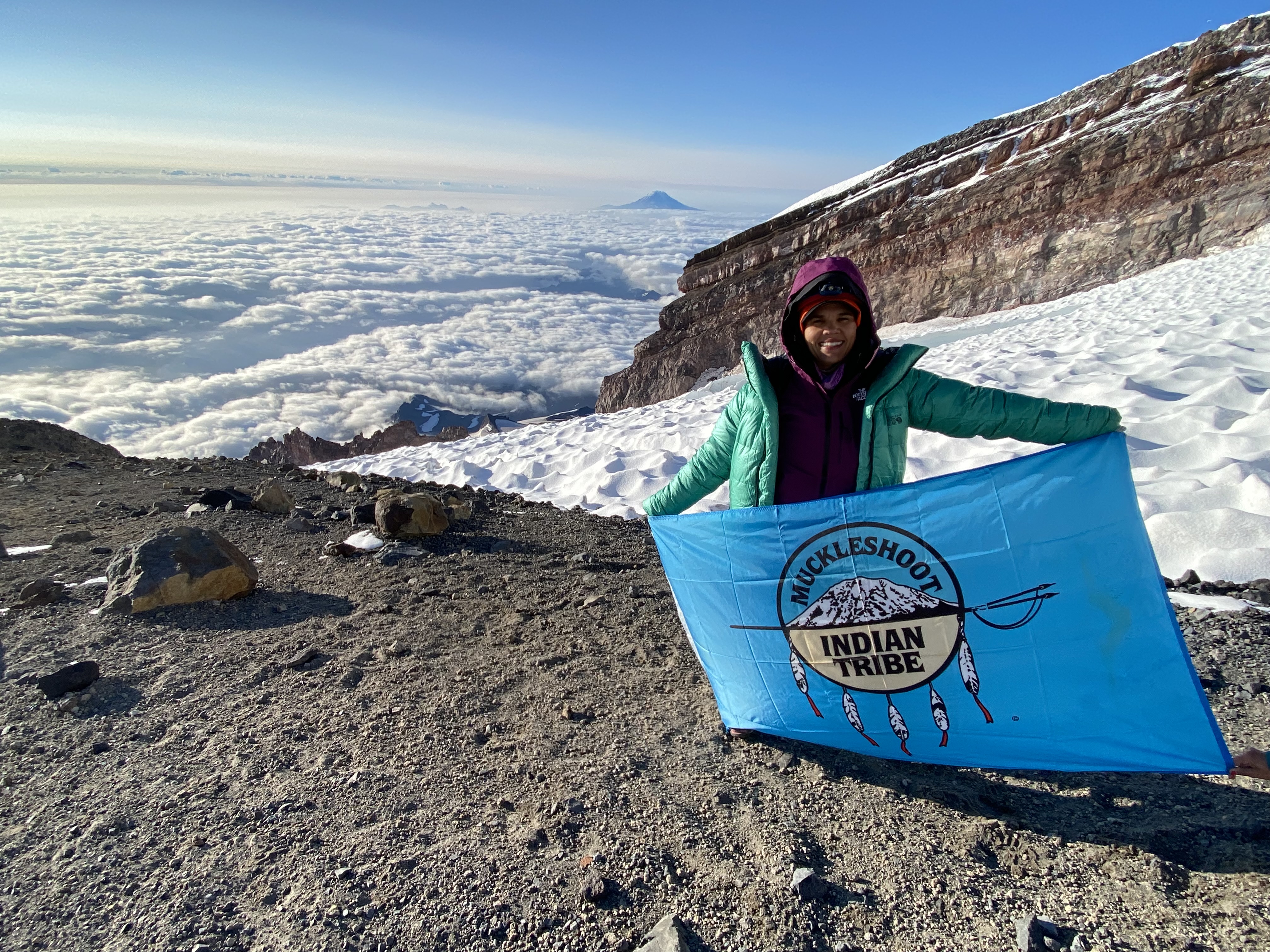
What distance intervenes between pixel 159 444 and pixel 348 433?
36948 mm

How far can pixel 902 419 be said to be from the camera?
283 centimetres

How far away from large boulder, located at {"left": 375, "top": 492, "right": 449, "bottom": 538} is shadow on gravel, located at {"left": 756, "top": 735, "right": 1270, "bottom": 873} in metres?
4.06

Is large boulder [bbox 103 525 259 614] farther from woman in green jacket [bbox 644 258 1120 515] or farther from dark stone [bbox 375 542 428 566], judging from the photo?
woman in green jacket [bbox 644 258 1120 515]

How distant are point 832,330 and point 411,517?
453 centimetres

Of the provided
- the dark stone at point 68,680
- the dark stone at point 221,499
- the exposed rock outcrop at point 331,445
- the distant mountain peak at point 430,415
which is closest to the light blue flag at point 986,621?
the dark stone at point 68,680

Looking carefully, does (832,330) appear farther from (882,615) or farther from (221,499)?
(221,499)

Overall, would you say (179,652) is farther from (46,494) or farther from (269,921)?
(46,494)

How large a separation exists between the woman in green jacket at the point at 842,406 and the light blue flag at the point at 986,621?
0.18 metres

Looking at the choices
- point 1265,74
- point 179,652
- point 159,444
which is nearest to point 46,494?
point 179,652

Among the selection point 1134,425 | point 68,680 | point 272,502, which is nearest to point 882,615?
point 68,680

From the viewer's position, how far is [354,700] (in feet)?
12.0

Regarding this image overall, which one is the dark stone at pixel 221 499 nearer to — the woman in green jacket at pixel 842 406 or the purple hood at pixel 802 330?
the woman in green jacket at pixel 842 406

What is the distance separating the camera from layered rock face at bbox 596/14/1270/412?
17891mm

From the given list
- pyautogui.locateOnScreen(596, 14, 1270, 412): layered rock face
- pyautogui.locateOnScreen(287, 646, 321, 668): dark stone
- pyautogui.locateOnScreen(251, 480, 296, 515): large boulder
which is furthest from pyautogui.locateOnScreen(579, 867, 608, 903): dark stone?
pyautogui.locateOnScreen(596, 14, 1270, 412): layered rock face
